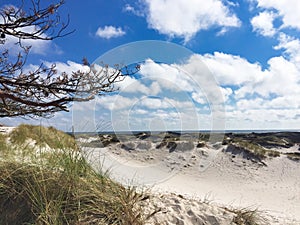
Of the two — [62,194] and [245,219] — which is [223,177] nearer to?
[245,219]

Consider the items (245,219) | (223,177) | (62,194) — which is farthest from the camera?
(223,177)

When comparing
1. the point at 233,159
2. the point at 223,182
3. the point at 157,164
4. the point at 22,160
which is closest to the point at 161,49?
the point at 22,160

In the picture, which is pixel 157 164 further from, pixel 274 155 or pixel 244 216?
pixel 244 216

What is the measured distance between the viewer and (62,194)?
99.6 inches

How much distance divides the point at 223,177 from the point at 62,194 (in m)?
7.05

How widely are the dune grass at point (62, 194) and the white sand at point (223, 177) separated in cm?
179

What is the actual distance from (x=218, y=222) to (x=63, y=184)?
1.69 meters

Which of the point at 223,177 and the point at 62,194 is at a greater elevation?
the point at 62,194

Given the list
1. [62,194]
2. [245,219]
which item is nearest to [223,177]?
[245,219]

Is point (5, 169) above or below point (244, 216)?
above

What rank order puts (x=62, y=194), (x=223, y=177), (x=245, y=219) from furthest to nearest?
(x=223, y=177), (x=245, y=219), (x=62, y=194)

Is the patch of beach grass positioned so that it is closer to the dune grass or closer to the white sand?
the dune grass

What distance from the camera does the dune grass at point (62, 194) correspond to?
2.38m

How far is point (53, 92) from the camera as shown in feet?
10.5
